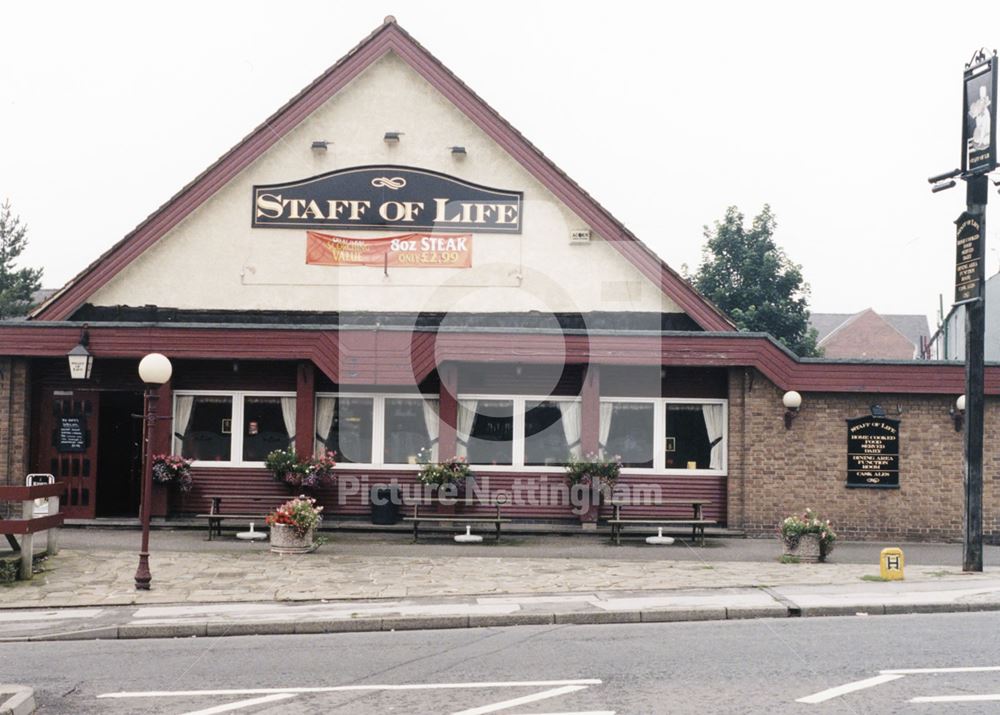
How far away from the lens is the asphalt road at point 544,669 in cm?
813

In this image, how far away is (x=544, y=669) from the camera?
374 inches

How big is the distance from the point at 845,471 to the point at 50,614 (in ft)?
46.5

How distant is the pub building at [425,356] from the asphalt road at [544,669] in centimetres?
792

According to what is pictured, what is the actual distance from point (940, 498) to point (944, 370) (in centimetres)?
247

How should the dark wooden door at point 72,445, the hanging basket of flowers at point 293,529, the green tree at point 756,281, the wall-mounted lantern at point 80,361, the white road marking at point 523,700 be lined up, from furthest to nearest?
1. the green tree at point 756,281
2. the dark wooden door at point 72,445
3. the wall-mounted lantern at point 80,361
4. the hanging basket of flowers at point 293,529
5. the white road marking at point 523,700

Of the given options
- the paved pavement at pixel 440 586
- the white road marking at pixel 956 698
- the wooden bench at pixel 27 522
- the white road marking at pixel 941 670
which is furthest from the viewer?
the wooden bench at pixel 27 522

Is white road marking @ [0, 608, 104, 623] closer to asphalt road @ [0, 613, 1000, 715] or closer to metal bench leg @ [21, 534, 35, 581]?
asphalt road @ [0, 613, 1000, 715]

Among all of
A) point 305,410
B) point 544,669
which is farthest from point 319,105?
point 544,669

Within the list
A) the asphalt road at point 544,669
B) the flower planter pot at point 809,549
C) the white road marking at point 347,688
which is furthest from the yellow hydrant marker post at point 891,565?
the white road marking at point 347,688

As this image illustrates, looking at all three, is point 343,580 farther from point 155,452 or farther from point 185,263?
point 185,263

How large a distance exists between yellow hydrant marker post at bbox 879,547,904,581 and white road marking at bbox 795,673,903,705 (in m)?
6.53

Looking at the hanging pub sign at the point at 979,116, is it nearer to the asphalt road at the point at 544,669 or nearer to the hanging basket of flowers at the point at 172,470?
the asphalt road at the point at 544,669

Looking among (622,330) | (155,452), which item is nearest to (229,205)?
(155,452)

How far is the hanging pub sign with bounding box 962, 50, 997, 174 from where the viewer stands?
16188mm
